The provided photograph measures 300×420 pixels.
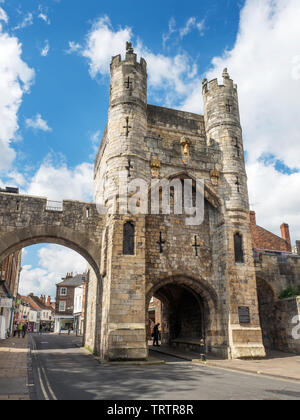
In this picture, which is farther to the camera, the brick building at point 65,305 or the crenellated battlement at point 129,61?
the brick building at point 65,305

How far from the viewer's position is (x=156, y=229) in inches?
560

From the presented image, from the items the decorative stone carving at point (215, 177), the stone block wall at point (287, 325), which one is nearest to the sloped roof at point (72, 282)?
the stone block wall at point (287, 325)

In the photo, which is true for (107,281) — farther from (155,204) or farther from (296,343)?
(296,343)

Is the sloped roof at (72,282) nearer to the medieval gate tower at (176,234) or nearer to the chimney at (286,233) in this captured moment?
the chimney at (286,233)

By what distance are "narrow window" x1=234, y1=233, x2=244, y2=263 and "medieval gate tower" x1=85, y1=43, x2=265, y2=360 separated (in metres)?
0.04

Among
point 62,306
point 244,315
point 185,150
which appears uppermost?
point 185,150

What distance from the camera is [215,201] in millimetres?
15250

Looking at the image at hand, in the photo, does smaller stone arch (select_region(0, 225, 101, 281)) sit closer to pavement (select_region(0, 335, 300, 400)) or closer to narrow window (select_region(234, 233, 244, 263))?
pavement (select_region(0, 335, 300, 400))

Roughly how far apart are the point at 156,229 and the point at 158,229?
10 cm

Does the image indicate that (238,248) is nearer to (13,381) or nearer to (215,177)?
(215,177)

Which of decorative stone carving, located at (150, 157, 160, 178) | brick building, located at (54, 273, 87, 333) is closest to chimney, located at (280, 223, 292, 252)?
decorative stone carving, located at (150, 157, 160, 178)

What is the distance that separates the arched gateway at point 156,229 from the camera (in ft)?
40.5

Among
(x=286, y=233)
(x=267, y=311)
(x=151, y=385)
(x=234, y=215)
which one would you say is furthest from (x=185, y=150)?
(x=286, y=233)

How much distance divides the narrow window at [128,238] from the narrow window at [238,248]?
15.7 feet
